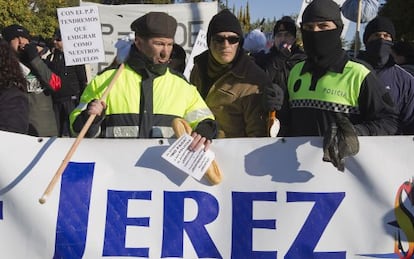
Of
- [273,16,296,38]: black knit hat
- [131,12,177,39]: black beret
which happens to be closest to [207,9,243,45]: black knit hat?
[131,12,177,39]: black beret

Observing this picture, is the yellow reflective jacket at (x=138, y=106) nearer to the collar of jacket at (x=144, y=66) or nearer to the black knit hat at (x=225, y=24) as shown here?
the collar of jacket at (x=144, y=66)

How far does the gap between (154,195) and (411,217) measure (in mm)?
1201

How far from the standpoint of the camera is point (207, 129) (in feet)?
9.80

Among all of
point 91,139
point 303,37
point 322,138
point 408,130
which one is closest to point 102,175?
point 91,139

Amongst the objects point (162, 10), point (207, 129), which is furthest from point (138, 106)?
point (162, 10)

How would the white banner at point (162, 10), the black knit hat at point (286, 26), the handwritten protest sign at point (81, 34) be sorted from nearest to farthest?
the handwritten protest sign at point (81, 34) < the black knit hat at point (286, 26) < the white banner at point (162, 10)

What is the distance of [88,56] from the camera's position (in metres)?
5.17

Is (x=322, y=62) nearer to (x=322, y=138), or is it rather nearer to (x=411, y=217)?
(x=322, y=138)

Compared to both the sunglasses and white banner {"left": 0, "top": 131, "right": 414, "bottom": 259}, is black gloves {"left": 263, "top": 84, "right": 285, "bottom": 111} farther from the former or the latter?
the sunglasses

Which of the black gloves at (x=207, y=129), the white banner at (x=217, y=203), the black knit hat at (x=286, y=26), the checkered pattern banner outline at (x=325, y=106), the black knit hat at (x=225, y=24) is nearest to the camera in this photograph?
the white banner at (x=217, y=203)

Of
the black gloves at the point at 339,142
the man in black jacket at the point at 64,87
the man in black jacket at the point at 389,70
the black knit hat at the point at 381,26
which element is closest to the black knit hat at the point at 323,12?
the black gloves at the point at 339,142

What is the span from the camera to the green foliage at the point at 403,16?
28484mm

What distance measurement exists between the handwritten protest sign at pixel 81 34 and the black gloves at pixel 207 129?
2287 millimetres

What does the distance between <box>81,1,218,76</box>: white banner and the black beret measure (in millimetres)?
4842
